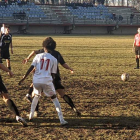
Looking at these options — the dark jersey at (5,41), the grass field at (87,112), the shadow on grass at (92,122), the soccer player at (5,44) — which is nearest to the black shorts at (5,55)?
the soccer player at (5,44)

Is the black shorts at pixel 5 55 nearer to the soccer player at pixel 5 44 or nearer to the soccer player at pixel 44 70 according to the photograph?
the soccer player at pixel 5 44

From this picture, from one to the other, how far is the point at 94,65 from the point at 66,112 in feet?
34.6

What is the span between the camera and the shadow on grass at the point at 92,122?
8099mm

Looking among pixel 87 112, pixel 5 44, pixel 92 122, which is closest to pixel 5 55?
pixel 5 44

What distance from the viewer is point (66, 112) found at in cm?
926

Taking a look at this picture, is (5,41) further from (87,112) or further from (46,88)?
(46,88)

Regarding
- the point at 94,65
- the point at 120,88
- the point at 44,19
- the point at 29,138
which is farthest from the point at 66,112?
the point at 44,19

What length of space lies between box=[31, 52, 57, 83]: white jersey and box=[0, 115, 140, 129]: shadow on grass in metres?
1.08

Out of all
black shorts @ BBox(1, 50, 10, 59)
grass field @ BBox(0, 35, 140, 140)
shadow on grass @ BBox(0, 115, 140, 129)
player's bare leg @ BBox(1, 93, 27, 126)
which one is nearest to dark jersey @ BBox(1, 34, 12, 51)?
black shorts @ BBox(1, 50, 10, 59)

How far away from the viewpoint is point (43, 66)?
7.65 m

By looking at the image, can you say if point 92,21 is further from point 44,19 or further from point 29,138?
point 29,138

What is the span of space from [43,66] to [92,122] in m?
1.76

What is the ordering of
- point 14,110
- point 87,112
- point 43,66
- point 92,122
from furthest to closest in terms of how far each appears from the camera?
point 87,112
point 92,122
point 14,110
point 43,66

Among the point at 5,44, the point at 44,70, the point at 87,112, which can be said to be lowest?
the point at 87,112
